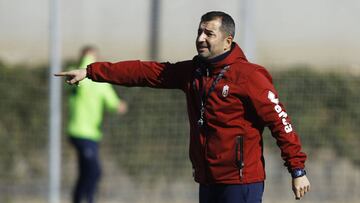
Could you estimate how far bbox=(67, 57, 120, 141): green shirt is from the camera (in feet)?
34.3

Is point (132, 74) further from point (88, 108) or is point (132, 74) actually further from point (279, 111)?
point (88, 108)

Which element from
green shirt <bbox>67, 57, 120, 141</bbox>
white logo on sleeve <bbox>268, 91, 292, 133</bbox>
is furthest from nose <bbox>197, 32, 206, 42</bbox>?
green shirt <bbox>67, 57, 120, 141</bbox>

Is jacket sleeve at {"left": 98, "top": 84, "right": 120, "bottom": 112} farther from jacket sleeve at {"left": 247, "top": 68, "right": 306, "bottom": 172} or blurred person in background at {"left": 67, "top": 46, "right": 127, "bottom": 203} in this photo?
jacket sleeve at {"left": 247, "top": 68, "right": 306, "bottom": 172}

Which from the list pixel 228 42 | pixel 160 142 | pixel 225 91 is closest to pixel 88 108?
pixel 160 142

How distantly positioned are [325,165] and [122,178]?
2.39 m

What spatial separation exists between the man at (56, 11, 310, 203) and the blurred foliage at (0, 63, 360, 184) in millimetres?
5230

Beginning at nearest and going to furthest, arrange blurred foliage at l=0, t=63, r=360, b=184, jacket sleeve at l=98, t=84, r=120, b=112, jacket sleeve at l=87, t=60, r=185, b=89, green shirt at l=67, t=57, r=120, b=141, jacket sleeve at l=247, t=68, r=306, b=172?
jacket sleeve at l=247, t=68, r=306, b=172, jacket sleeve at l=87, t=60, r=185, b=89, jacket sleeve at l=98, t=84, r=120, b=112, green shirt at l=67, t=57, r=120, b=141, blurred foliage at l=0, t=63, r=360, b=184

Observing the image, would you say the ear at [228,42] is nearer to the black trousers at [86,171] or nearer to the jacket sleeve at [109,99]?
the jacket sleeve at [109,99]

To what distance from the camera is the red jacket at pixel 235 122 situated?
5.74 m

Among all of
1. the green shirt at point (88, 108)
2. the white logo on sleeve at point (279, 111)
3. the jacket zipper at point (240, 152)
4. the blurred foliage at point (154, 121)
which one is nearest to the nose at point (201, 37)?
the white logo on sleeve at point (279, 111)

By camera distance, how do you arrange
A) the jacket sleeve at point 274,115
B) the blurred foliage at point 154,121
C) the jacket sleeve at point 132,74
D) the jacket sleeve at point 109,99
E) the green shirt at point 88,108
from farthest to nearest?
the blurred foliage at point 154,121
the green shirt at point 88,108
the jacket sleeve at point 109,99
the jacket sleeve at point 132,74
the jacket sleeve at point 274,115

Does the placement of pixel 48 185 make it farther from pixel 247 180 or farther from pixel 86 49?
pixel 247 180

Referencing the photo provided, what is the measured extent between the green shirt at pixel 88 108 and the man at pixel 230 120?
4.43 meters

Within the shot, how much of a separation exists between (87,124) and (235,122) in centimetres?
488
